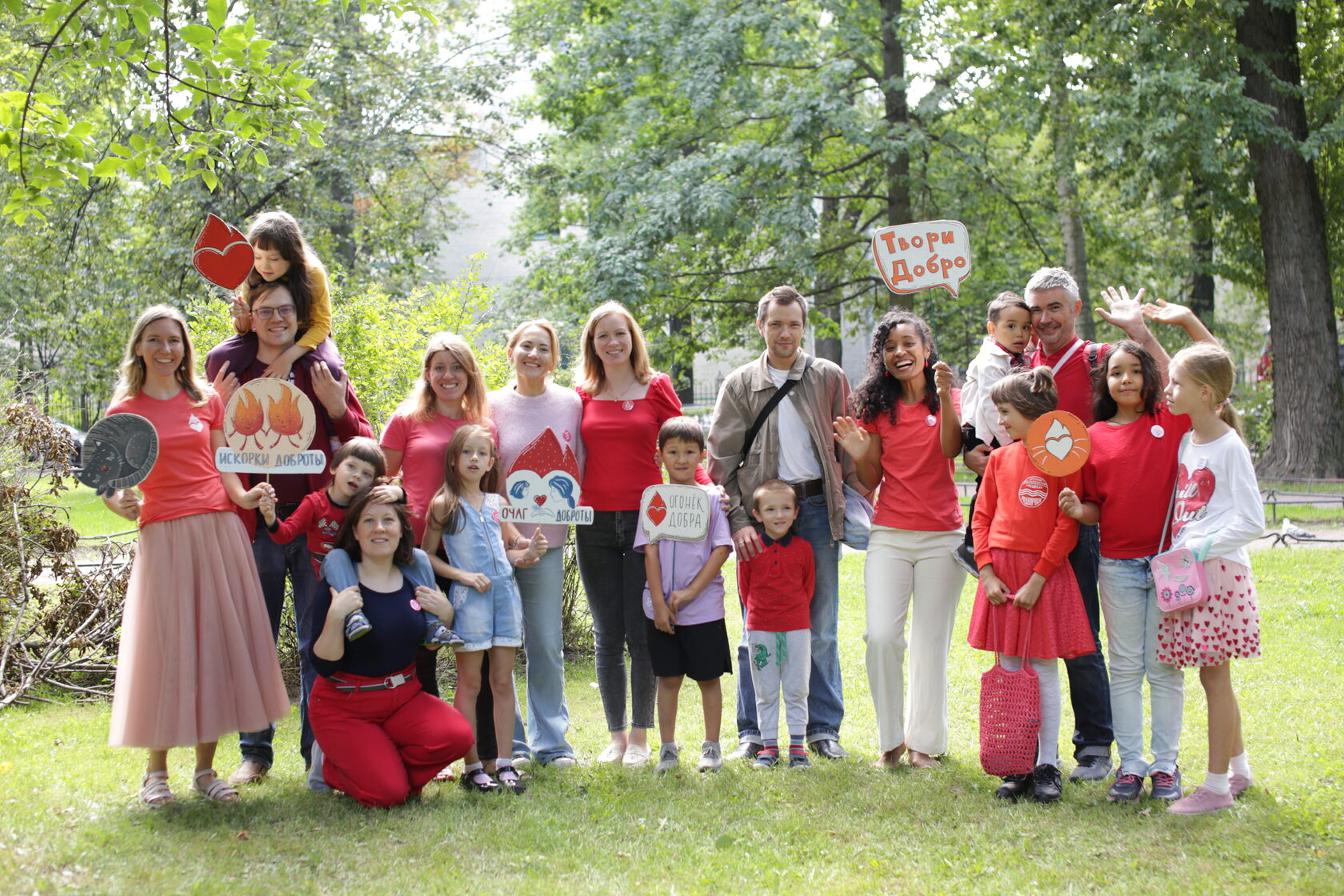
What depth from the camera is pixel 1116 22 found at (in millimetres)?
13828

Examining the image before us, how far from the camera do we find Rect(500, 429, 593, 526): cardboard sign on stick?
4801 mm

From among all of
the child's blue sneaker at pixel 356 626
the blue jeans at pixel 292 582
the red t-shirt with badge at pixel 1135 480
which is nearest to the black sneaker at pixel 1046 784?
the red t-shirt with badge at pixel 1135 480

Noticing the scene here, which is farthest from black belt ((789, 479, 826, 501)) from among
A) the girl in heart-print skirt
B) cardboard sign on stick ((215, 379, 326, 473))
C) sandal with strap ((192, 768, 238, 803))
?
sandal with strap ((192, 768, 238, 803))

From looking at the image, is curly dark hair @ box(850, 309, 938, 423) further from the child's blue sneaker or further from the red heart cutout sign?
the red heart cutout sign

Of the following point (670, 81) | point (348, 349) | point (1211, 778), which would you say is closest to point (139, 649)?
point (348, 349)

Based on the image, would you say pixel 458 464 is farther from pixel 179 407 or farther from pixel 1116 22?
pixel 1116 22

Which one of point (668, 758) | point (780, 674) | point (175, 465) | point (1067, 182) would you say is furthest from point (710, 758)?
point (1067, 182)

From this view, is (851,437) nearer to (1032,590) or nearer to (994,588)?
(994,588)

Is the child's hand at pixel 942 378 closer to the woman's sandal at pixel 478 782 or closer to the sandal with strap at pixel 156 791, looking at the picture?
the woman's sandal at pixel 478 782

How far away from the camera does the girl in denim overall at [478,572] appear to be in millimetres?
4684

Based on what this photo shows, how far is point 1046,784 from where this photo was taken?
4.54 m

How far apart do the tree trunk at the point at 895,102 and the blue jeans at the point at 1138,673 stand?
37.2 ft

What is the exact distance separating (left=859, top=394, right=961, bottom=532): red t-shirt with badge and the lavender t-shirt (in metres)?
0.76

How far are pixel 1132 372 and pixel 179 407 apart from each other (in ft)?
12.6
